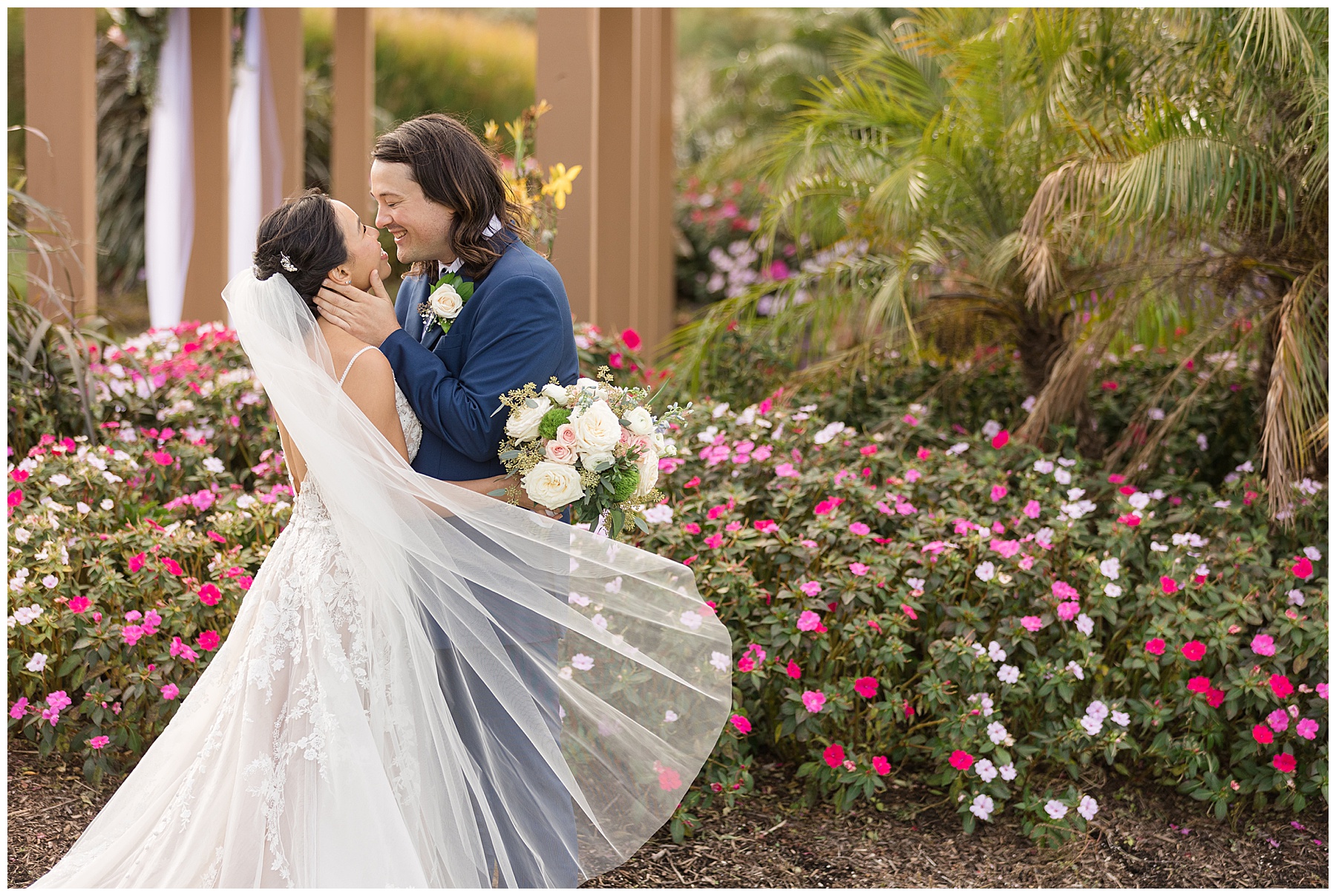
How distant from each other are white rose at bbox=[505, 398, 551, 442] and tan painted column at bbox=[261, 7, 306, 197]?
6.11 metres

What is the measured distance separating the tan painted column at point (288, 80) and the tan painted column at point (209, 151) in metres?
0.41

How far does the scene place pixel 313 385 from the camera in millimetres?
2143

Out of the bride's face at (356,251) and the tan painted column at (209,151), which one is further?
the tan painted column at (209,151)

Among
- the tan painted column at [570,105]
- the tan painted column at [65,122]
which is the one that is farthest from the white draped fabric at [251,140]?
the tan painted column at [570,105]

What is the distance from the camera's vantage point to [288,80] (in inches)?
305

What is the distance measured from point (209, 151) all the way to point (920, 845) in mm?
6456

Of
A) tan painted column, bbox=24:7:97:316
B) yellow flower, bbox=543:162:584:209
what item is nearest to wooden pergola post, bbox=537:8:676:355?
yellow flower, bbox=543:162:584:209

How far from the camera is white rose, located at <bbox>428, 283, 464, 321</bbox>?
226 cm

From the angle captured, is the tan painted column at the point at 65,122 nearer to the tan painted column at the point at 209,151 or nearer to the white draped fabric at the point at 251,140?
the tan painted column at the point at 209,151

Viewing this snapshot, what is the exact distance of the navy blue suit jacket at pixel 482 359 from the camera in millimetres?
2188

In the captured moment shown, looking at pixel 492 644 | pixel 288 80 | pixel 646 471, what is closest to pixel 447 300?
pixel 646 471

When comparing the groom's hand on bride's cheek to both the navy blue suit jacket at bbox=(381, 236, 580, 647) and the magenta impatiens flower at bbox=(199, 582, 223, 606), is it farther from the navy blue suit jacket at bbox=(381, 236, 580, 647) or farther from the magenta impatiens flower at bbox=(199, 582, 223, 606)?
the magenta impatiens flower at bbox=(199, 582, 223, 606)

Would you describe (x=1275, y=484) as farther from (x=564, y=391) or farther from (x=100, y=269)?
(x=100, y=269)

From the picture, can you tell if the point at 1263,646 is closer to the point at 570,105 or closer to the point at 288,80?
the point at 570,105
